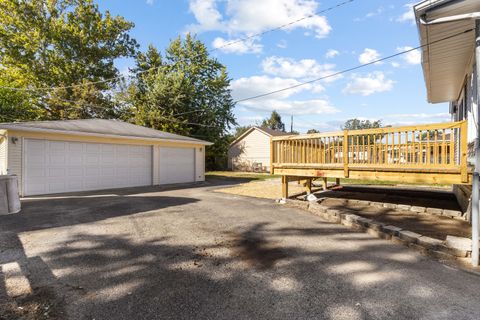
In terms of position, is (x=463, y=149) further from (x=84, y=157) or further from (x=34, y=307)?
(x=84, y=157)

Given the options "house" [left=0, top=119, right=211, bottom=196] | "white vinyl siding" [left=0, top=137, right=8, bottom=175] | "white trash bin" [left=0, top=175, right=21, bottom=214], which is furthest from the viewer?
"house" [left=0, top=119, right=211, bottom=196]

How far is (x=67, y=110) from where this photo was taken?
24797 mm

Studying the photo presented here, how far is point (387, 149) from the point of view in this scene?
600cm

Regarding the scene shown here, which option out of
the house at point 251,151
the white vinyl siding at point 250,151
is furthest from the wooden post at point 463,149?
the white vinyl siding at point 250,151

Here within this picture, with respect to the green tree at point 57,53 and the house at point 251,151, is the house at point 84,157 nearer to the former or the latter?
the house at point 251,151

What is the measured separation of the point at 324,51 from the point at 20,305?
14.6 metres

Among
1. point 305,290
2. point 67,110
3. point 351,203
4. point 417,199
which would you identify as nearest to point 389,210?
point 351,203

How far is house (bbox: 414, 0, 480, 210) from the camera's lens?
167 inches

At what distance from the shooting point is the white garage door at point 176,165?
1436cm

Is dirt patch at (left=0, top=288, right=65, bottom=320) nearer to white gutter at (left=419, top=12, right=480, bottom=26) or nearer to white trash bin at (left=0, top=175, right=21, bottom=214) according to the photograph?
white trash bin at (left=0, top=175, right=21, bottom=214)

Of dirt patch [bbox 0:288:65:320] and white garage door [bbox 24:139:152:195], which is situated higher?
white garage door [bbox 24:139:152:195]

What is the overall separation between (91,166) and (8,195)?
33.2 ft

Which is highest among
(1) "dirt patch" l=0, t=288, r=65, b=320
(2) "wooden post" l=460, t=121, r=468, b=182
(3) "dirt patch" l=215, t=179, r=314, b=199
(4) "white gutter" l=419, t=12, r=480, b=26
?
(4) "white gutter" l=419, t=12, r=480, b=26

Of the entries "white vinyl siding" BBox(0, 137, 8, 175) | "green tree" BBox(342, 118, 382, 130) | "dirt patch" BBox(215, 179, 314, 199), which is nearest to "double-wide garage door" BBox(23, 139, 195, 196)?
"white vinyl siding" BBox(0, 137, 8, 175)
